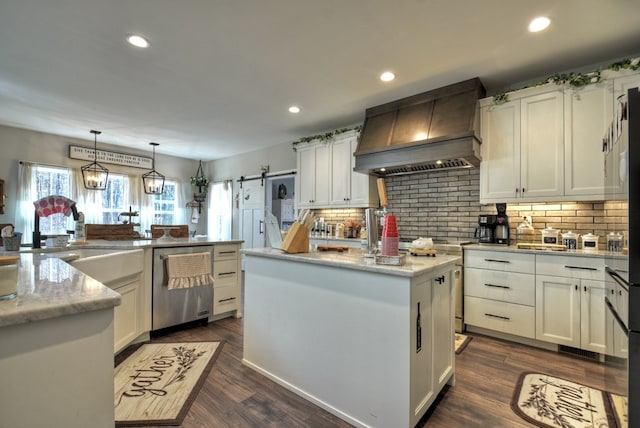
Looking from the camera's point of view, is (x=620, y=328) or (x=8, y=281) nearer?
(x=8, y=281)

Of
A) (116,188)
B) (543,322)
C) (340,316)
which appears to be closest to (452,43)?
(340,316)

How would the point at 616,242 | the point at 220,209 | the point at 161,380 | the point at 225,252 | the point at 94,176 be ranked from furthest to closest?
the point at 220,209
the point at 94,176
the point at 225,252
the point at 161,380
the point at 616,242

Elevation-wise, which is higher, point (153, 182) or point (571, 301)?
point (153, 182)

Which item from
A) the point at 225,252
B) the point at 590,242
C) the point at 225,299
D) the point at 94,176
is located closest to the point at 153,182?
the point at 94,176

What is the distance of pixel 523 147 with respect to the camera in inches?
119

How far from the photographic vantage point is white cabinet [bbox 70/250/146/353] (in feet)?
7.31

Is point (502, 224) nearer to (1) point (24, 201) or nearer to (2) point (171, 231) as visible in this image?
(2) point (171, 231)

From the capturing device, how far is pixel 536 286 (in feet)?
9.11

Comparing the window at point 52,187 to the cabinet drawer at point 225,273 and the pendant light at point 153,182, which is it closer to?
the pendant light at point 153,182

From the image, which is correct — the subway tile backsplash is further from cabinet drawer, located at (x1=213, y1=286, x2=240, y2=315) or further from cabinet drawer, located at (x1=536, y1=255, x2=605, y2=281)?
cabinet drawer, located at (x1=213, y1=286, x2=240, y2=315)

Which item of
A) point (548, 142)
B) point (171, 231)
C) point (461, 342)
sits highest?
point (548, 142)

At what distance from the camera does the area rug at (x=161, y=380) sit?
180cm

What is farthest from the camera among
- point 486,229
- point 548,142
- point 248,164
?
point 248,164

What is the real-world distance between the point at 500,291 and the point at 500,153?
55.9 inches
